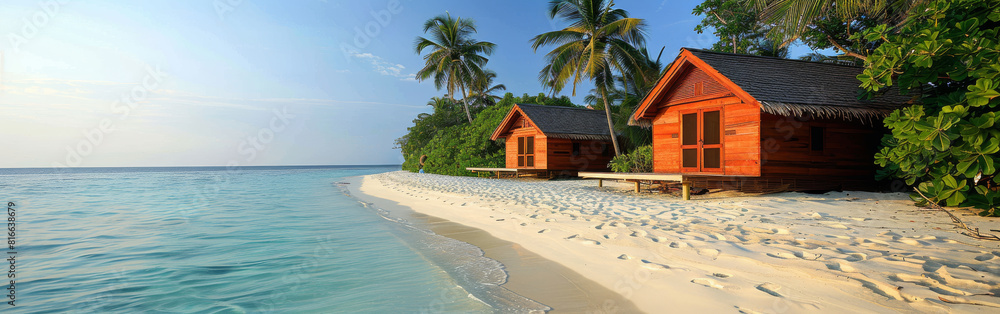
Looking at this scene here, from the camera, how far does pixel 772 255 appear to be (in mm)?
4152

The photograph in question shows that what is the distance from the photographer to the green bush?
47.9ft

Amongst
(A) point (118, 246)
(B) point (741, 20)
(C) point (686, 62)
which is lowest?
(A) point (118, 246)

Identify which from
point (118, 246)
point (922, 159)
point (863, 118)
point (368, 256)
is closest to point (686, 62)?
point (863, 118)

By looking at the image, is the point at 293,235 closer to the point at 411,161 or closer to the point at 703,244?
the point at 703,244

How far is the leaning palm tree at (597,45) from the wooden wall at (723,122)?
20.5 ft

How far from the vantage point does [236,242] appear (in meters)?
7.43

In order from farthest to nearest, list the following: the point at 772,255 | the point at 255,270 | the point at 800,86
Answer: the point at 800,86 → the point at 255,270 → the point at 772,255

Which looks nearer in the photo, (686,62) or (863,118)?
(863,118)

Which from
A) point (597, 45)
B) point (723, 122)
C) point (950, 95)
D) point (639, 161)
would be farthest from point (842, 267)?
point (597, 45)

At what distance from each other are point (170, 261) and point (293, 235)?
2018mm

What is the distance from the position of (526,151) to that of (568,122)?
8.10 ft

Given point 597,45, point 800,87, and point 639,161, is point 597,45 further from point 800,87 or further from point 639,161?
point 800,87

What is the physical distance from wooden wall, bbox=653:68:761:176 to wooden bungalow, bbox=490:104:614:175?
751 cm

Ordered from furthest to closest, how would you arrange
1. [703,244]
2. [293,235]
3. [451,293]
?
1. [293,235]
2. [703,244]
3. [451,293]
